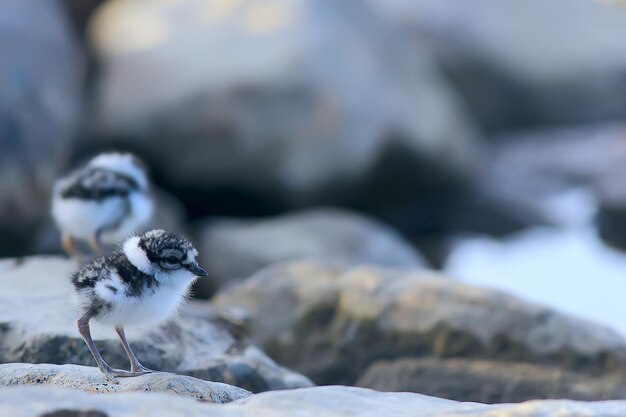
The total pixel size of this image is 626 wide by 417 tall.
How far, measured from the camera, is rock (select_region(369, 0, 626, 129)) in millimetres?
15656

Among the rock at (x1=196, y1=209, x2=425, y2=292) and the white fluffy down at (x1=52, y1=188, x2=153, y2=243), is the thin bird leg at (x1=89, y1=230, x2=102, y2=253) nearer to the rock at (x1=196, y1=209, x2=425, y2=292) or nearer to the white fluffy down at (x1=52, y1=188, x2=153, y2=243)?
the white fluffy down at (x1=52, y1=188, x2=153, y2=243)

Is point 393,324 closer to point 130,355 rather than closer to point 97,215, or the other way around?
point 97,215

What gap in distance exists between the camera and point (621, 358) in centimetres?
591

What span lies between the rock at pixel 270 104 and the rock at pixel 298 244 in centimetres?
122

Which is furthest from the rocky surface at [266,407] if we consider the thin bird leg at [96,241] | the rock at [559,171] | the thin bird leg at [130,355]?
the rock at [559,171]

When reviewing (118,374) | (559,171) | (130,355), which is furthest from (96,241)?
(559,171)

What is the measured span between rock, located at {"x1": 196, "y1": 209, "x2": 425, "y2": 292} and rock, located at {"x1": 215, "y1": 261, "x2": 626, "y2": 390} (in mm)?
2667

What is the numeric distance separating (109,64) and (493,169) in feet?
15.9

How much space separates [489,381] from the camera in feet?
19.5

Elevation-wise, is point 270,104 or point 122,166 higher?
point 270,104

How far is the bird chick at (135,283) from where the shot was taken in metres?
4.43

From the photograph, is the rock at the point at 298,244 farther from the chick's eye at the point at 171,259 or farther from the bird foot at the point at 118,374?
the bird foot at the point at 118,374

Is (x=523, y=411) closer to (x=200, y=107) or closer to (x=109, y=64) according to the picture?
(x=200, y=107)

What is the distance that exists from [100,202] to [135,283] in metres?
2.50
